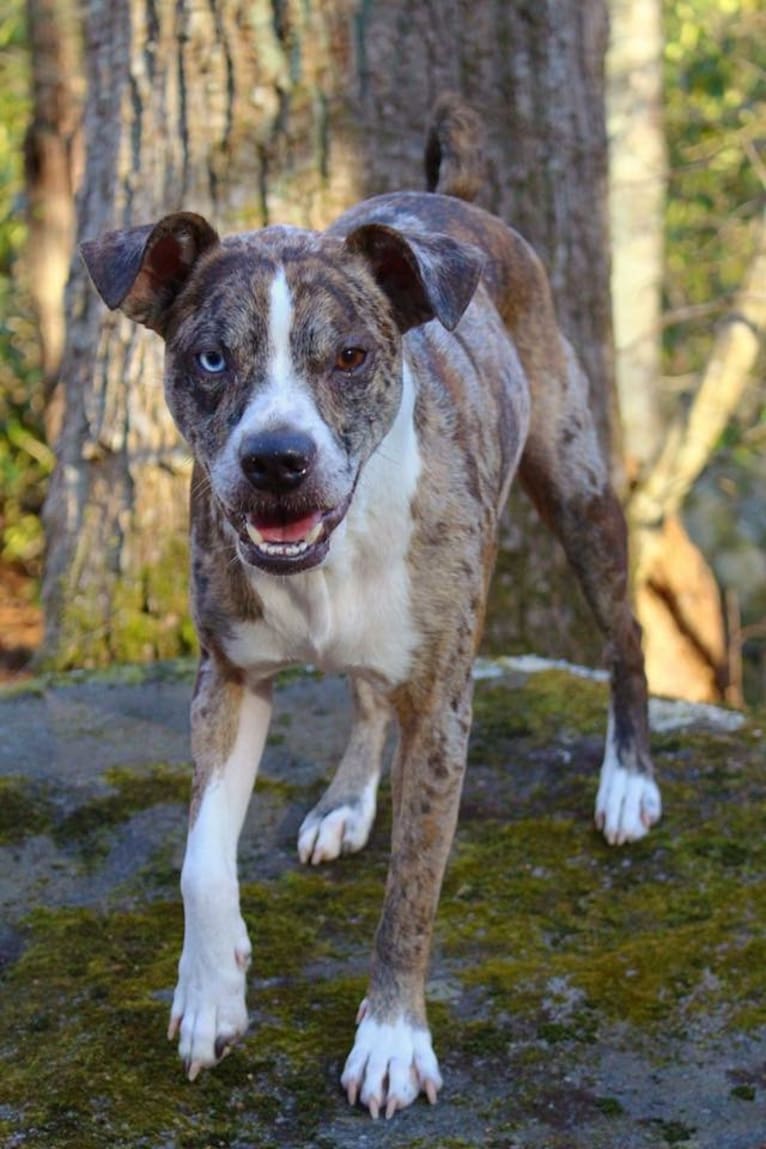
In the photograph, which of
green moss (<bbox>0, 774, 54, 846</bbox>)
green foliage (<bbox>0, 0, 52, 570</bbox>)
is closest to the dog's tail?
green moss (<bbox>0, 774, 54, 846</bbox>)

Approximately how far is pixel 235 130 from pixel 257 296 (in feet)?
9.19

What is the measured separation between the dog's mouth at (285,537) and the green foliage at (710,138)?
7.03 metres

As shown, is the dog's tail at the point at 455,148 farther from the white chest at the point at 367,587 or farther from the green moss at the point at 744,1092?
the green moss at the point at 744,1092

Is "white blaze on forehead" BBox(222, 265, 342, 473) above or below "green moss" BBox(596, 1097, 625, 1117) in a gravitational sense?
above

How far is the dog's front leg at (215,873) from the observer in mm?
3264

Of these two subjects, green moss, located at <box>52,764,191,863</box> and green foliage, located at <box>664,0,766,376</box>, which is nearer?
green moss, located at <box>52,764,191,863</box>

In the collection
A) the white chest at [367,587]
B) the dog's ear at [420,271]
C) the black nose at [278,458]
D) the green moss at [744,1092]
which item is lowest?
the green moss at [744,1092]

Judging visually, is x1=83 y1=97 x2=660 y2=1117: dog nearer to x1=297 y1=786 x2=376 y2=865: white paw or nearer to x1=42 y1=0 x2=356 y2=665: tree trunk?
x1=297 y1=786 x2=376 y2=865: white paw

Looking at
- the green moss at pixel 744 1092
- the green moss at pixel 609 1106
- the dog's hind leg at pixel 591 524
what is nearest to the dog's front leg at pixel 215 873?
the green moss at pixel 609 1106

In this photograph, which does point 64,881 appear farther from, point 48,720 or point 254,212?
point 254,212

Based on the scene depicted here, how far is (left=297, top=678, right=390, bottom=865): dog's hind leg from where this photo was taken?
4219 mm

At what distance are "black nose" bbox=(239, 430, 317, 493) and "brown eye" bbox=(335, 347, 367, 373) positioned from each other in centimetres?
26

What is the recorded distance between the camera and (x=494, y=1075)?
3381mm

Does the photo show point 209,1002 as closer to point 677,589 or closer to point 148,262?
point 148,262
